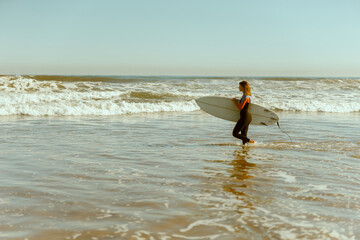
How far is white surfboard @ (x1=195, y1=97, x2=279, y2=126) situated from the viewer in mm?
10602

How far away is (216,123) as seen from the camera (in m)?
13.6

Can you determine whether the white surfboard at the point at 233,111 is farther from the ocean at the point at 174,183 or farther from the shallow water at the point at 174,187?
the shallow water at the point at 174,187

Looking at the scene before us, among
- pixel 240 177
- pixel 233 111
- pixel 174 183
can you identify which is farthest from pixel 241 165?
pixel 233 111

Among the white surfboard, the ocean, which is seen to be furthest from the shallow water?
the white surfboard

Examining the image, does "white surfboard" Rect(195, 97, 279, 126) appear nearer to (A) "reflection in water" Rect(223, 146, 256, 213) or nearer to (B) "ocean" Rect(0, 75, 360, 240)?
(B) "ocean" Rect(0, 75, 360, 240)

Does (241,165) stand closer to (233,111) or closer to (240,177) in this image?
(240,177)

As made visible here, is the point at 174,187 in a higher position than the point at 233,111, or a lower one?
lower

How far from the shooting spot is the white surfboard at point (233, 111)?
1060 centimetres

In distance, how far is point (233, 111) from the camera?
1077 centimetres

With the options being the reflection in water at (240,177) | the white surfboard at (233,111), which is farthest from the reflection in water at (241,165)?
the white surfboard at (233,111)

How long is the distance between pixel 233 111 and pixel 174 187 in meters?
6.02

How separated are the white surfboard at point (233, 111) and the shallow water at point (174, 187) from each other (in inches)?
31.4

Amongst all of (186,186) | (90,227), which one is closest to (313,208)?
(186,186)

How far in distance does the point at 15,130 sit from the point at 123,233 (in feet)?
26.8
